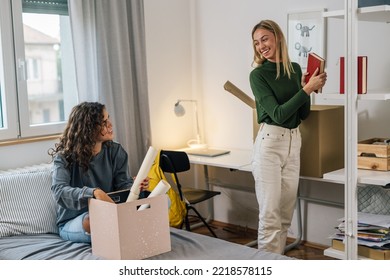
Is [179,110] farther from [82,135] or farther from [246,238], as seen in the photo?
[82,135]

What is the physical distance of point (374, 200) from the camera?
300cm

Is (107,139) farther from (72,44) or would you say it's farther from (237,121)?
(237,121)

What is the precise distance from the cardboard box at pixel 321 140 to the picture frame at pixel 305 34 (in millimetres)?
426

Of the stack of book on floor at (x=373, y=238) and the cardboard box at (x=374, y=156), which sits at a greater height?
the cardboard box at (x=374, y=156)

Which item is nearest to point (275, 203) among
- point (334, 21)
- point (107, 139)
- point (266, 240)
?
point (266, 240)

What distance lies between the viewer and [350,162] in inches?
103

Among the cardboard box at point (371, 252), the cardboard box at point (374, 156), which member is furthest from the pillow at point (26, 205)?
the cardboard box at point (374, 156)

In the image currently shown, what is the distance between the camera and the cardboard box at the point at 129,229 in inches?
89.0

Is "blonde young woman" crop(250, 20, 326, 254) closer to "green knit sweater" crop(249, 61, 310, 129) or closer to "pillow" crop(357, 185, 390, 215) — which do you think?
"green knit sweater" crop(249, 61, 310, 129)

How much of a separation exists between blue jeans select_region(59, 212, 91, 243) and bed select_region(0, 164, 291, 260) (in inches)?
1.2

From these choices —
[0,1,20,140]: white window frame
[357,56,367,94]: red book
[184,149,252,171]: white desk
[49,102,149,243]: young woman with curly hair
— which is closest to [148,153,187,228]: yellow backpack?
[184,149,252,171]: white desk

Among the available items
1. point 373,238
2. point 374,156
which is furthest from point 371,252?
point 374,156

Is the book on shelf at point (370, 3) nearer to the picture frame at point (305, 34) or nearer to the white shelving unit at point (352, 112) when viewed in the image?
the white shelving unit at point (352, 112)
